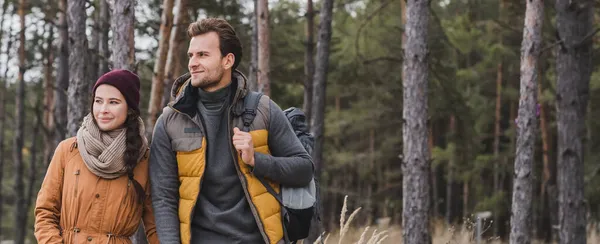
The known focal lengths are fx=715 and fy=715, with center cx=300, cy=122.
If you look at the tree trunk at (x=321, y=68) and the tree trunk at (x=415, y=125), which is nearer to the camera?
the tree trunk at (x=415, y=125)

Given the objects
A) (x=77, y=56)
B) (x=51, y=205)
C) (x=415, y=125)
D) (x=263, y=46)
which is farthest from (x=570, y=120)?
(x=51, y=205)

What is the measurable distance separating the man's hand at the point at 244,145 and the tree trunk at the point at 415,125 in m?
6.56

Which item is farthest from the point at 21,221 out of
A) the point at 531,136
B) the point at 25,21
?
the point at 531,136

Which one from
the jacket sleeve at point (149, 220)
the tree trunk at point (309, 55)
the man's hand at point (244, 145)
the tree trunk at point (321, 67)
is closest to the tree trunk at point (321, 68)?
the tree trunk at point (321, 67)

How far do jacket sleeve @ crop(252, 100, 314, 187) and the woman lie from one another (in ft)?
2.11

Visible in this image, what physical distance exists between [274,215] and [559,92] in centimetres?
757

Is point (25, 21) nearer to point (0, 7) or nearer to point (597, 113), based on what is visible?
point (0, 7)

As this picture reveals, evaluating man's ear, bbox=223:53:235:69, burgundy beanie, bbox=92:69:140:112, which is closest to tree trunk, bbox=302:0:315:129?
burgundy beanie, bbox=92:69:140:112

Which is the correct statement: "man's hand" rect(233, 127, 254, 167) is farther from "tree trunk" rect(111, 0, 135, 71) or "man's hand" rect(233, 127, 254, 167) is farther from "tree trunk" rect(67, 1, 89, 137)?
"tree trunk" rect(67, 1, 89, 137)

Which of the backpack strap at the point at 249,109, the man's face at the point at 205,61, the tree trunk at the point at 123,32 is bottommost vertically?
the backpack strap at the point at 249,109

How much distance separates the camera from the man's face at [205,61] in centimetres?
313

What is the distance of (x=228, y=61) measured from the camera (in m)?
3.21

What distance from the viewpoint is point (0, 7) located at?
779 inches

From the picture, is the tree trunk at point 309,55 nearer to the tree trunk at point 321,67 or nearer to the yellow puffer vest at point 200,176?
the tree trunk at point 321,67
